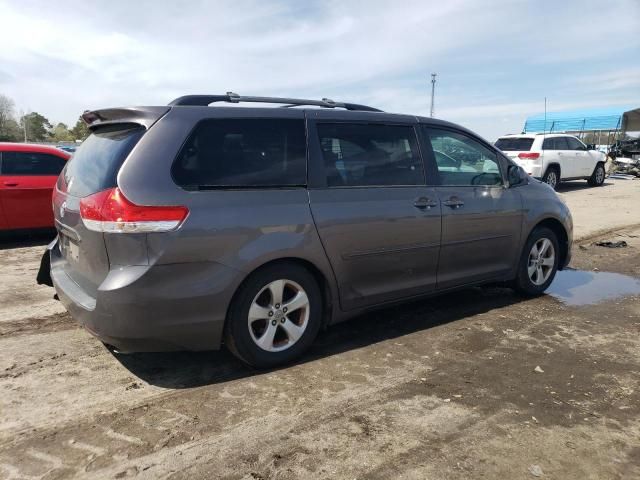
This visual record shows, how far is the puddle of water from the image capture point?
5411 millimetres

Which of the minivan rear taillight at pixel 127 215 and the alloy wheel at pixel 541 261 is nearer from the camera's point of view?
the minivan rear taillight at pixel 127 215

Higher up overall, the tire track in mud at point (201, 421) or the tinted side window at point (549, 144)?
the tinted side window at point (549, 144)

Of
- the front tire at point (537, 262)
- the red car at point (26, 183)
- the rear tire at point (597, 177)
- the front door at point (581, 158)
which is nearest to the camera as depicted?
the front tire at point (537, 262)

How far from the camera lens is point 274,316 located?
11.5ft

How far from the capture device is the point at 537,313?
16.0ft

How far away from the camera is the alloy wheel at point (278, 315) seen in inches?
136

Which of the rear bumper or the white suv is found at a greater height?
the white suv

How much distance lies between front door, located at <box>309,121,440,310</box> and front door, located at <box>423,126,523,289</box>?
0.57ft

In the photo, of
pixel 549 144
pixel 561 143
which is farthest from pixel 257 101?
pixel 561 143

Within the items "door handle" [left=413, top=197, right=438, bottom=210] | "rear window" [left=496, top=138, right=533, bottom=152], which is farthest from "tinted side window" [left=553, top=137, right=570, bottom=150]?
"door handle" [left=413, top=197, right=438, bottom=210]

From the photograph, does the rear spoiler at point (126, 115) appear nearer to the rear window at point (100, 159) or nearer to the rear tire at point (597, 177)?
the rear window at point (100, 159)

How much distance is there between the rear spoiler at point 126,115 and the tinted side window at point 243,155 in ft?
0.86

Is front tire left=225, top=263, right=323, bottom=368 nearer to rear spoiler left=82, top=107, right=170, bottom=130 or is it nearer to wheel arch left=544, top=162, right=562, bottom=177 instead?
rear spoiler left=82, top=107, right=170, bottom=130

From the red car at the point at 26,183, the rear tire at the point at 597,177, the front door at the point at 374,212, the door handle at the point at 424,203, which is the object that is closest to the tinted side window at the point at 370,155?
the front door at the point at 374,212
